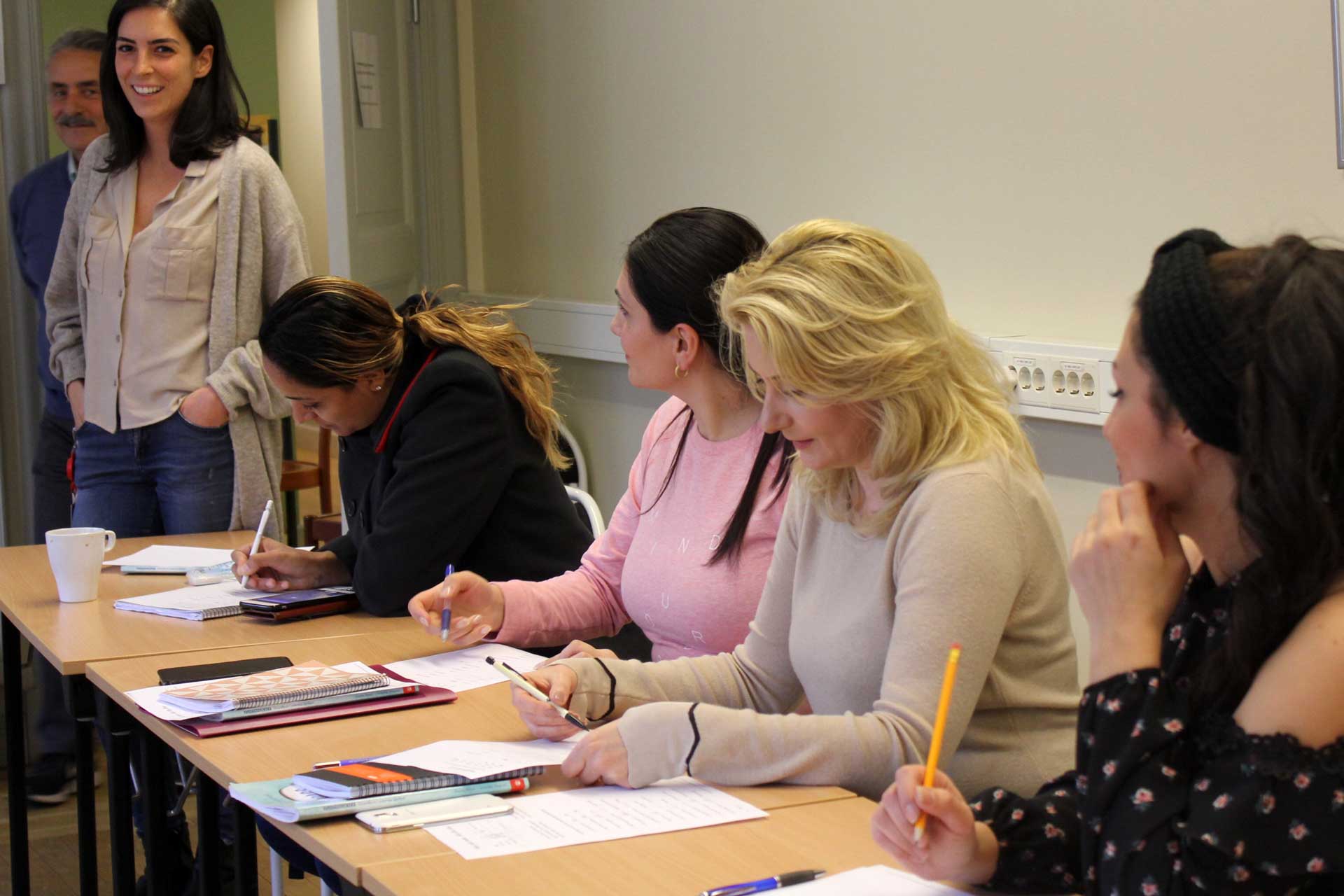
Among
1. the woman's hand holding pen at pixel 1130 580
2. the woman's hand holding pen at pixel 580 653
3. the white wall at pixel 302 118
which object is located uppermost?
the white wall at pixel 302 118

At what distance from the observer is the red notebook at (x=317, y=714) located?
176 centimetres

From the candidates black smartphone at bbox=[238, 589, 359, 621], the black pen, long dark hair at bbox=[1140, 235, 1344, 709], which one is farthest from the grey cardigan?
long dark hair at bbox=[1140, 235, 1344, 709]

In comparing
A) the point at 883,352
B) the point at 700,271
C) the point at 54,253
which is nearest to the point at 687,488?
the point at 700,271

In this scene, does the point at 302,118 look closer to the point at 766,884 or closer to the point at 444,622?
the point at 444,622

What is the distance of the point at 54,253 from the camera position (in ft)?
12.1

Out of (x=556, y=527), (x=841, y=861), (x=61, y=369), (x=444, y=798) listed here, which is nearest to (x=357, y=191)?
(x=61, y=369)

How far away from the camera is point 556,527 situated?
258 centimetres

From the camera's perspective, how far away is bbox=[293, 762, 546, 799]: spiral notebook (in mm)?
1464

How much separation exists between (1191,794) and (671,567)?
1155mm

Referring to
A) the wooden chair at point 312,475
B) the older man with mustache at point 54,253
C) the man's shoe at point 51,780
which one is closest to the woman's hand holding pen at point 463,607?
the older man with mustache at point 54,253

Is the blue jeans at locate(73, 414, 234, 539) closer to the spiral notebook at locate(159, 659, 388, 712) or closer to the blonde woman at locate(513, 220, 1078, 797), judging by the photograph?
the spiral notebook at locate(159, 659, 388, 712)

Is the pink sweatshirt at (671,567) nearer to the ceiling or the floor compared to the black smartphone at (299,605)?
nearer to the ceiling

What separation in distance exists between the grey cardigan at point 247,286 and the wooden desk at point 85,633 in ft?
0.71

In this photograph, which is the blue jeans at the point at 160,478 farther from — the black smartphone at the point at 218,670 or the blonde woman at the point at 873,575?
the blonde woman at the point at 873,575
